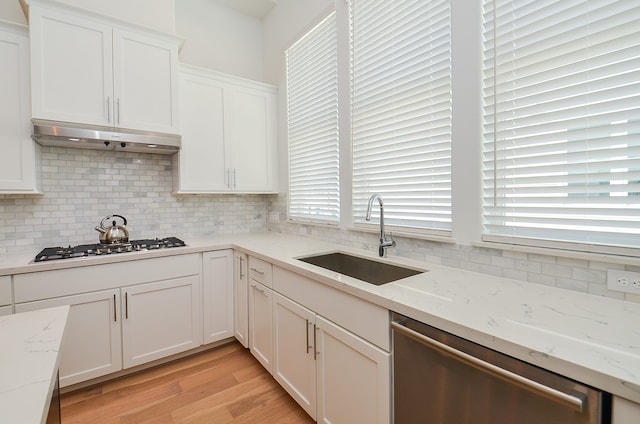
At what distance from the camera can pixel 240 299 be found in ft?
8.01

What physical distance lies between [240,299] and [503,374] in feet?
6.72

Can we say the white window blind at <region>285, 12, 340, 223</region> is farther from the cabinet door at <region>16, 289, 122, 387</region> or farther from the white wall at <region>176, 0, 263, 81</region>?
the cabinet door at <region>16, 289, 122, 387</region>

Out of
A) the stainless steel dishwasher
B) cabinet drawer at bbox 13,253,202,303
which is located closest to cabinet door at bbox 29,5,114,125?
cabinet drawer at bbox 13,253,202,303

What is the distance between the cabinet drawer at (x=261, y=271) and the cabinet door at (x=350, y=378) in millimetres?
593

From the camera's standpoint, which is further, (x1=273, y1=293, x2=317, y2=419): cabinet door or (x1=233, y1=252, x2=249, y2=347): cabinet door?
(x1=233, y1=252, x2=249, y2=347): cabinet door

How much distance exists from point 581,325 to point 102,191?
10.3 feet

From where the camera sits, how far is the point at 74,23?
6.58ft

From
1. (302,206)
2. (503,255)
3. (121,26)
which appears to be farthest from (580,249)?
(121,26)

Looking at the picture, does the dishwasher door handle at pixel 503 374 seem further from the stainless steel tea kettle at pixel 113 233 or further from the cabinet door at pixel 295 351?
the stainless steel tea kettle at pixel 113 233

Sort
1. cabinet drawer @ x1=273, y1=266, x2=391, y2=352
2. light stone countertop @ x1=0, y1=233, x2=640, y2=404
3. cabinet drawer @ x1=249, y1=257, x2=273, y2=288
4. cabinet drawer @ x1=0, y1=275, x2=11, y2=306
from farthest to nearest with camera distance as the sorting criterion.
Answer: cabinet drawer @ x1=249, y1=257, x2=273, y2=288 → cabinet drawer @ x1=0, y1=275, x2=11, y2=306 → cabinet drawer @ x1=273, y1=266, x2=391, y2=352 → light stone countertop @ x1=0, y1=233, x2=640, y2=404

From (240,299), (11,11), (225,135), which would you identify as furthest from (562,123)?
(11,11)

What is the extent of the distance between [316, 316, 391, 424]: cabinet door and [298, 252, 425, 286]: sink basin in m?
0.48

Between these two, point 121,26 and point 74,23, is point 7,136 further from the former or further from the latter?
point 121,26

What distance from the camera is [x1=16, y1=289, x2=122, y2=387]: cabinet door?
6.25 feet
